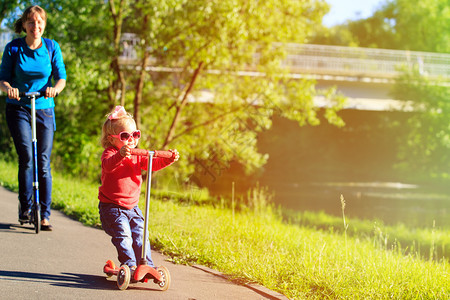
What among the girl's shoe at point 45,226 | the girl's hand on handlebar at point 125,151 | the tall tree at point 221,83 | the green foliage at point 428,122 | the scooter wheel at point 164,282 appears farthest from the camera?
the green foliage at point 428,122

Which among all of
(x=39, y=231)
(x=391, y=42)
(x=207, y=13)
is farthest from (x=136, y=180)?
(x=391, y=42)

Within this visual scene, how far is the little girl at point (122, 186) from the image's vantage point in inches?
178

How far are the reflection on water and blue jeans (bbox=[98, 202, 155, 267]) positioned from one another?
40.2ft

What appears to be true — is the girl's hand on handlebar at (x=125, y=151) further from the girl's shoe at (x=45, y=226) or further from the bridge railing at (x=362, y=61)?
the bridge railing at (x=362, y=61)

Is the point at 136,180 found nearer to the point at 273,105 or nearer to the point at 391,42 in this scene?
the point at 273,105

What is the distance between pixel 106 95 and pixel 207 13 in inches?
139

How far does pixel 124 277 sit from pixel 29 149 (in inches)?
98.0

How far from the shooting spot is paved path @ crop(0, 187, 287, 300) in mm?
4270

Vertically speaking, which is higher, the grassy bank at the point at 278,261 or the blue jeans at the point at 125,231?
the blue jeans at the point at 125,231

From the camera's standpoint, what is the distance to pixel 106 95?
15.8 meters

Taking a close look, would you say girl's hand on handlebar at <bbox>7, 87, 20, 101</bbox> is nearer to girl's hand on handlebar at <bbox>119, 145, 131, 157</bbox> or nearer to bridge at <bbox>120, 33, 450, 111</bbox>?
girl's hand on handlebar at <bbox>119, 145, 131, 157</bbox>

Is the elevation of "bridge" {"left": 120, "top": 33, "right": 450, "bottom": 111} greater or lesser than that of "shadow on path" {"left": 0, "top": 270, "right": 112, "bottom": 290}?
greater

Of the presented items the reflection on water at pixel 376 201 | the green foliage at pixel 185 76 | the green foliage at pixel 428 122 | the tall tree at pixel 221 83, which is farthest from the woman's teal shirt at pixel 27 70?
the green foliage at pixel 428 122

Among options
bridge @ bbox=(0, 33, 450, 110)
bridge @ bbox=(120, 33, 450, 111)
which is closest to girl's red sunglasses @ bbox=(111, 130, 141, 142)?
bridge @ bbox=(0, 33, 450, 110)
